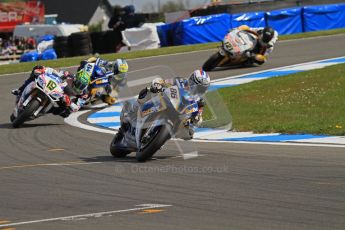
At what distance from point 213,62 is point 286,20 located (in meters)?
12.1

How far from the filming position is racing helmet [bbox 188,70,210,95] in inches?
423

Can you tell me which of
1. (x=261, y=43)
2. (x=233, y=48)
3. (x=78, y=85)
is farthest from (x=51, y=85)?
(x=261, y=43)

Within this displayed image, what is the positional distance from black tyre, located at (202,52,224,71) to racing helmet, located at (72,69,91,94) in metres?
6.66

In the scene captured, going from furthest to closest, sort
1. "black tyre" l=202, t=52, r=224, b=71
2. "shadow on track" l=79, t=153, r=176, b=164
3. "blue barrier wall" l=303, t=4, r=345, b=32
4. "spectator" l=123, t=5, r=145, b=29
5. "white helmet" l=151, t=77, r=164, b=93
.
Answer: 1. "spectator" l=123, t=5, r=145, b=29
2. "blue barrier wall" l=303, t=4, r=345, b=32
3. "black tyre" l=202, t=52, r=224, b=71
4. "shadow on track" l=79, t=153, r=176, b=164
5. "white helmet" l=151, t=77, r=164, b=93

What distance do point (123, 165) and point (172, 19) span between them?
110ft

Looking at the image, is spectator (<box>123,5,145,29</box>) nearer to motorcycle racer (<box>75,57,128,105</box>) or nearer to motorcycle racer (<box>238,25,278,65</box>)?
motorcycle racer (<box>238,25,278,65</box>)

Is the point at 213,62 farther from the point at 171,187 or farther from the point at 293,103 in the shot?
the point at 171,187

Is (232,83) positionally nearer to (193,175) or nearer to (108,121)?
(108,121)

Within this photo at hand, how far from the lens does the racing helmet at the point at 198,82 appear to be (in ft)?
35.2

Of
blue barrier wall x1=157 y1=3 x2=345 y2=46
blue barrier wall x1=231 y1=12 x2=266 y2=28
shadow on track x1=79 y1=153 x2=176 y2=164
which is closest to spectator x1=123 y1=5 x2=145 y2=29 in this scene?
blue barrier wall x1=157 y1=3 x2=345 y2=46

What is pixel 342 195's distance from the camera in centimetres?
777

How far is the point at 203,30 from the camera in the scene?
3434 cm

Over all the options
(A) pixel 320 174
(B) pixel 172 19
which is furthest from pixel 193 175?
(B) pixel 172 19

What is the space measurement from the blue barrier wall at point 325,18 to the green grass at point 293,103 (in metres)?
14.5
